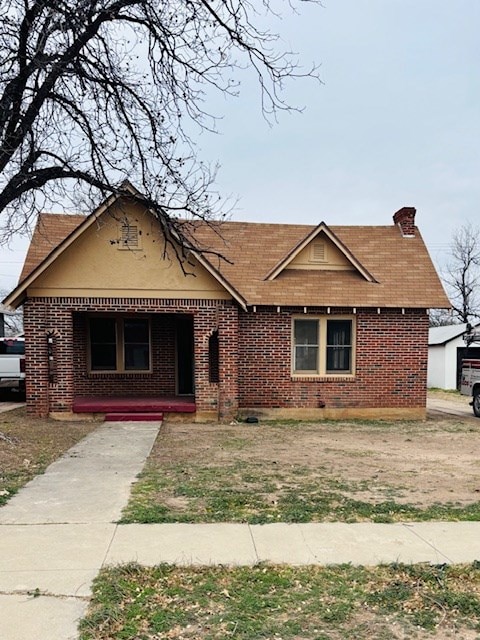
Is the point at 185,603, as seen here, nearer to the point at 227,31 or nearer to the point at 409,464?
→ the point at 409,464

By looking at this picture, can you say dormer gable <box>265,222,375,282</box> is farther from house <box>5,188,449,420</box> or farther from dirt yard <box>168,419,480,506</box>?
dirt yard <box>168,419,480,506</box>

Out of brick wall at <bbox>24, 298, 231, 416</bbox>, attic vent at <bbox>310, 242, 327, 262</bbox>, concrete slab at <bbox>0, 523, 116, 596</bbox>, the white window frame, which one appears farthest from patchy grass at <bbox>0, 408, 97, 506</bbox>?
attic vent at <bbox>310, 242, 327, 262</bbox>

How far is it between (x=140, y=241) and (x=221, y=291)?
7.67ft

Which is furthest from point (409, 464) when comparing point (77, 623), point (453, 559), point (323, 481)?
point (77, 623)

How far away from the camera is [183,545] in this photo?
440 cm

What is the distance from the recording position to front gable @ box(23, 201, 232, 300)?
11734 mm

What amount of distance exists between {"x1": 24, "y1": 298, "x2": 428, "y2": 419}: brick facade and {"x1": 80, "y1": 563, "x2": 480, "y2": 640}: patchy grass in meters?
8.52

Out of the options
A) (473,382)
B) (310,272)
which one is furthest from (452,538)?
(473,382)

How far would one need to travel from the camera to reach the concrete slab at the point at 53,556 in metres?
3.67

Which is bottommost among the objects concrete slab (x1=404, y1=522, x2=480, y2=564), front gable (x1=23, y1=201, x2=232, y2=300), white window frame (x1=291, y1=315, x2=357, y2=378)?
concrete slab (x1=404, y1=522, x2=480, y2=564)

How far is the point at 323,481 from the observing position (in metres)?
6.73

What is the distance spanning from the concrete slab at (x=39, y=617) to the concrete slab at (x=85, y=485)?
5.24ft

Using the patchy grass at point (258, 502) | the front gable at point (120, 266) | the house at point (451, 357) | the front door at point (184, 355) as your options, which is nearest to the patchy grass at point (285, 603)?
the patchy grass at point (258, 502)

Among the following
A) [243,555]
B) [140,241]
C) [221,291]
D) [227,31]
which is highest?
[227,31]
